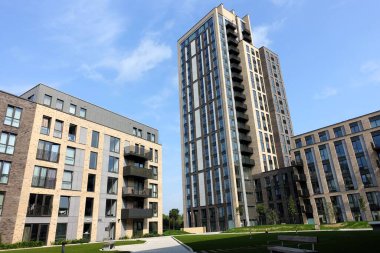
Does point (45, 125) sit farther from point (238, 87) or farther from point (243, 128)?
point (238, 87)

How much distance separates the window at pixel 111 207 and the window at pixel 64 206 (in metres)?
6.43

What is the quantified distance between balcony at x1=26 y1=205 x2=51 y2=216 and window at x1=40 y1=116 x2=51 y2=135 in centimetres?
919

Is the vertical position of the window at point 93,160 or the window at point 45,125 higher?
the window at point 45,125

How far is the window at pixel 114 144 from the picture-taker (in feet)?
145

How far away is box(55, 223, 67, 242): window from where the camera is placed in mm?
33750

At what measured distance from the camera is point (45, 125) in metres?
36.0

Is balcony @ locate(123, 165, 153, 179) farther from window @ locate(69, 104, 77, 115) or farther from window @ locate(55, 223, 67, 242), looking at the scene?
window @ locate(55, 223, 67, 242)

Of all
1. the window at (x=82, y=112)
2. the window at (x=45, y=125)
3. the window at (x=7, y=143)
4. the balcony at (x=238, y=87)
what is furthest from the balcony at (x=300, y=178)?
the window at (x=7, y=143)

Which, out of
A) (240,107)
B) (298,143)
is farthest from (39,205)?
(298,143)

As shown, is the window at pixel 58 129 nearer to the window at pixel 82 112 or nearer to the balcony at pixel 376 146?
the window at pixel 82 112

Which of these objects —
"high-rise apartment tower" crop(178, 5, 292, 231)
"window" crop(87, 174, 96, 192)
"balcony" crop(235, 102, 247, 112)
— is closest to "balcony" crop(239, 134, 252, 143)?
"high-rise apartment tower" crop(178, 5, 292, 231)

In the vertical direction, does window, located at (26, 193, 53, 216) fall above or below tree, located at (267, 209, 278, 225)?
above

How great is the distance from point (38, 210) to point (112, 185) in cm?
1172

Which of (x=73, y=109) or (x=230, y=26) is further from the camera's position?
(x=230, y=26)
